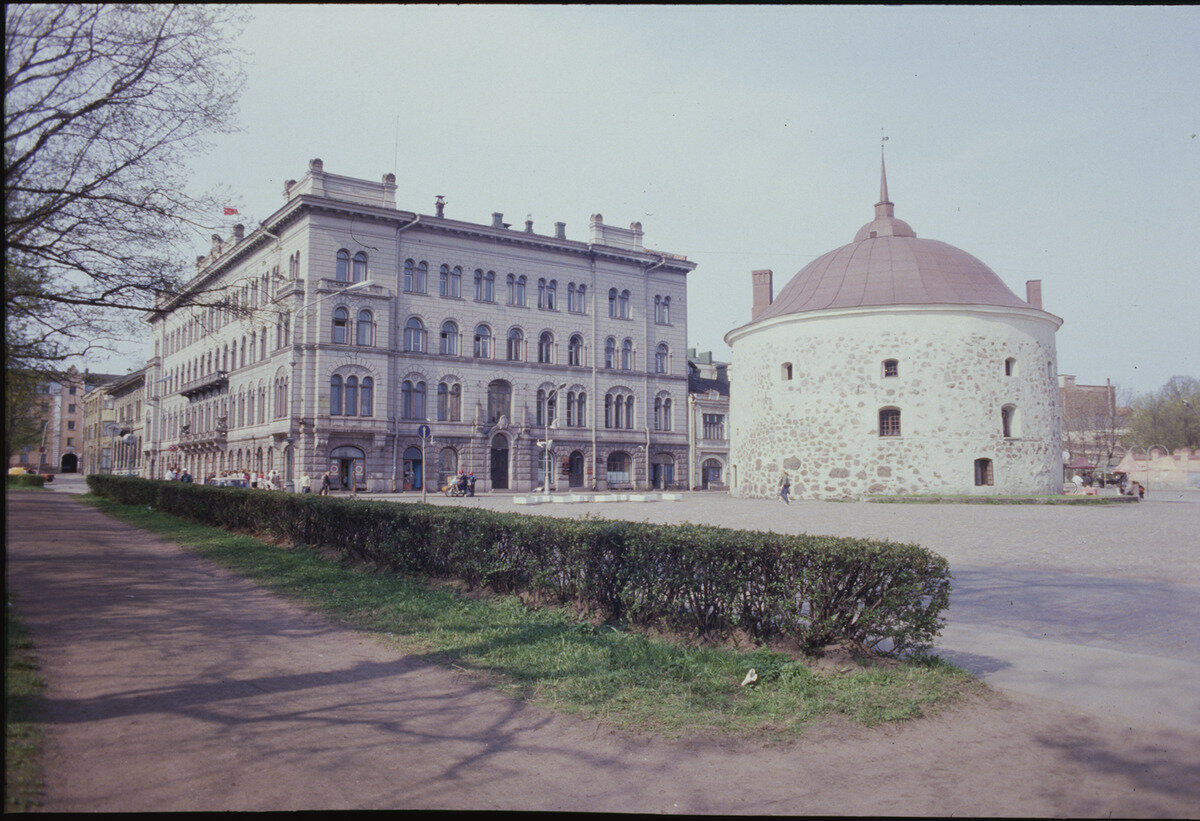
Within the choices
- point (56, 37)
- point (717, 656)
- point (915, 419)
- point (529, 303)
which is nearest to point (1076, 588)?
point (717, 656)

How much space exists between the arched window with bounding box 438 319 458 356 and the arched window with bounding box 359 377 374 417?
5.47 meters

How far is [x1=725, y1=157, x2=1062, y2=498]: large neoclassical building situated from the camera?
116 feet

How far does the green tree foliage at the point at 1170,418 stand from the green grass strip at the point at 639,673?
85681mm

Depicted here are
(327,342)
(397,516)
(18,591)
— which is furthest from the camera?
(327,342)

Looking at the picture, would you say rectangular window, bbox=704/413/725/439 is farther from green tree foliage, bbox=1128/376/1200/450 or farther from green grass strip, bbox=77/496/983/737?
green grass strip, bbox=77/496/983/737

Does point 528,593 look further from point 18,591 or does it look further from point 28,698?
point 18,591

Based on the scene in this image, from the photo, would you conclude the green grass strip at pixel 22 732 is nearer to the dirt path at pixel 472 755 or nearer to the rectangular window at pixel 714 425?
the dirt path at pixel 472 755

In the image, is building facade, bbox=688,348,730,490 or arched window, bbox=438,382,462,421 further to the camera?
building facade, bbox=688,348,730,490

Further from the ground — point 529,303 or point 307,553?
point 529,303

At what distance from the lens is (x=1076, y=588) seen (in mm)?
10797

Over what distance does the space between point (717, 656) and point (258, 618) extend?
528cm

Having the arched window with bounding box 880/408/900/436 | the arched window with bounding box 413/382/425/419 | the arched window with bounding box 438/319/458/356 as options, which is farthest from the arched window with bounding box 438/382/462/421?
the arched window with bounding box 880/408/900/436

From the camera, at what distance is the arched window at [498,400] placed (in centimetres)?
5115

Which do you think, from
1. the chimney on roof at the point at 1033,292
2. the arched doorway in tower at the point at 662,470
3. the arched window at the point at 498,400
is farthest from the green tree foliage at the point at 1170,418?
the arched window at the point at 498,400
